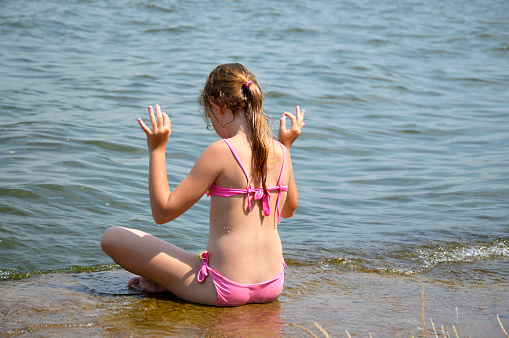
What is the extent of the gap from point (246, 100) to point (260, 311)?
1162 millimetres

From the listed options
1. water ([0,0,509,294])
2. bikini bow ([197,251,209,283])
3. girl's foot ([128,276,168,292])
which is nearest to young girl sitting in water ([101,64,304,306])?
bikini bow ([197,251,209,283])

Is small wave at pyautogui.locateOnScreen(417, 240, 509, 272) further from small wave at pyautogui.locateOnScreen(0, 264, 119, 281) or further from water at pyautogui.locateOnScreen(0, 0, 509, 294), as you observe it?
small wave at pyautogui.locateOnScreen(0, 264, 119, 281)

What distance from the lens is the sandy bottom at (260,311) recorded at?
312cm

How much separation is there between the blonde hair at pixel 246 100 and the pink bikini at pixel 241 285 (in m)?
0.08

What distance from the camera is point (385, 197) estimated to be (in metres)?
7.13

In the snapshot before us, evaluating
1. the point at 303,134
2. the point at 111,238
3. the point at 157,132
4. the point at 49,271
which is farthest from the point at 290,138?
the point at 303,134

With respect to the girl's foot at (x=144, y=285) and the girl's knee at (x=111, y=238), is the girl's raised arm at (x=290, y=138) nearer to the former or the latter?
the girl's foot at (x=144, y=285)

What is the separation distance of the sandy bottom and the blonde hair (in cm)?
74

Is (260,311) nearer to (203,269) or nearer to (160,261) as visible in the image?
(203,269)

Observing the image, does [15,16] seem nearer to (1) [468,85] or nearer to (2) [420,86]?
(2) [420,86]

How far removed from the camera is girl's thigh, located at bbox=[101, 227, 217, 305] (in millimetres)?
3430

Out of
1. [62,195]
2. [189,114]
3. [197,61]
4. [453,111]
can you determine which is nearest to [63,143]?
[62,195]

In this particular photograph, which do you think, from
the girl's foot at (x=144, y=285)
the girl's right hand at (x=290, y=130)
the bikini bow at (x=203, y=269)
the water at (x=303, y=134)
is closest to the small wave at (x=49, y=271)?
the water at (x=303, y=134)

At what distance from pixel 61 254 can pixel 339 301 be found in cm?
228
